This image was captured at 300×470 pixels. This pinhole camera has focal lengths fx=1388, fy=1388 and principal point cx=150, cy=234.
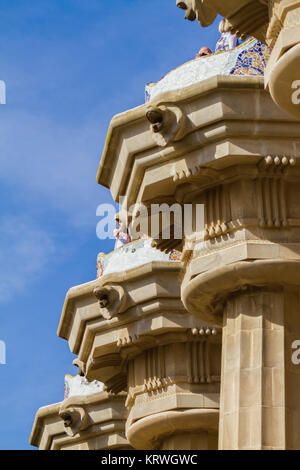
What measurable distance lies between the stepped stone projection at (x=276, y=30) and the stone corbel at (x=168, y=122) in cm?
179

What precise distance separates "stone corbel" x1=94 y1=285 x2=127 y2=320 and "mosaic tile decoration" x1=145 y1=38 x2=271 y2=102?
4.51 m

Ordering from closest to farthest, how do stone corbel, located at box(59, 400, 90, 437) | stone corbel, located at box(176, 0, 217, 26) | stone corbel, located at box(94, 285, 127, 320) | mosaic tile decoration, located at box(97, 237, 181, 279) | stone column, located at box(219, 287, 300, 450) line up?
stone column, located at box(219, 287, 300, 450) → stone corbel, located at box(176, 0, 217, 26) → stone corbel, located at box(94, 285, 127, 320) → mosaic tile decoration, located at box(97, 237, 181, 279) → stone corbel, located at box(59, 400, 90, 437)

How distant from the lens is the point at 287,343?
18656 millimetres

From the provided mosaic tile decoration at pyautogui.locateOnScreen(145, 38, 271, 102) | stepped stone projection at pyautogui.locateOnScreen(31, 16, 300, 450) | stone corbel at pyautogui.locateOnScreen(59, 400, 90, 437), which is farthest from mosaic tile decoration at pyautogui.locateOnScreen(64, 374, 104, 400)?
mosaic tile decoration at pyautogui.locateOnScreen(145, 38, 271, 102)

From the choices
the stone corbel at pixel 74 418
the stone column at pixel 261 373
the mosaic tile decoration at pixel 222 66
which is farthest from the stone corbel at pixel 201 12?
the stone corbel at pixel 74 418

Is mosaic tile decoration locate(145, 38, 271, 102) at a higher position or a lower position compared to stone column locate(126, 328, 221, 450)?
higher

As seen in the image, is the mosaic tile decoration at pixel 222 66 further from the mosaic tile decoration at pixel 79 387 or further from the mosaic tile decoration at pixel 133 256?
the mosaic tile decoration at pixel 79 387

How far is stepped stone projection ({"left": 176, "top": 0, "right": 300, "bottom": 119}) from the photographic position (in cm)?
1523

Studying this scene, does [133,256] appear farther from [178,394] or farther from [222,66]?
[222,66]

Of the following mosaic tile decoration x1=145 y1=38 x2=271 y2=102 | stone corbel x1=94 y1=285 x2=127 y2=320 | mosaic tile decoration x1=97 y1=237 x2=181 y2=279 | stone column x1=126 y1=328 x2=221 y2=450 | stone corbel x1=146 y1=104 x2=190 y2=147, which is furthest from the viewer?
mosaic tile decoration x1=97 y1=237 x2=181 y2=279

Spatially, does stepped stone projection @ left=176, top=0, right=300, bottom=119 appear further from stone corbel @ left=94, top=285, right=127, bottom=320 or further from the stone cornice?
stone corbel @ left=94, top=285, right=127, bottom=320

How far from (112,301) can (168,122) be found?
546 cm

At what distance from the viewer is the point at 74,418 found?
30109 millimetres
